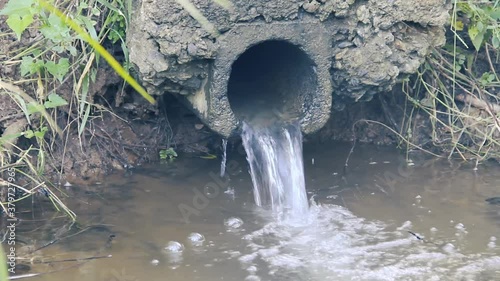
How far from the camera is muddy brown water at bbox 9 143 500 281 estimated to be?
2.73 m

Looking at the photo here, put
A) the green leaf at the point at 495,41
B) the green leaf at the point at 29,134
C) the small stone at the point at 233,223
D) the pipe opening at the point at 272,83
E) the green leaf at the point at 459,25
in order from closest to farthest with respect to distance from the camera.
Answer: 1. the small stone at the point at 233,223
2. the green leaf at the point at 29,134
3. the pipe opening at the point at 272,83
4. the green leaf at the point at 495,41
5. the green leaf at the point at 459,25

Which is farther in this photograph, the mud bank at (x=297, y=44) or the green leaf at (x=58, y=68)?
the green leaf at (x=58, y=68)

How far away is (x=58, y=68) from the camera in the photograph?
10.8 feet

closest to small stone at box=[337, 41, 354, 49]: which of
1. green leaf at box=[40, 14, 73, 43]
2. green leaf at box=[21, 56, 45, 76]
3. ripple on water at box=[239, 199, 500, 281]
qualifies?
ripple on water at box=[239, 199, 500, 281]

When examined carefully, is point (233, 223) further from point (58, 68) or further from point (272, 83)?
point (58, 68)

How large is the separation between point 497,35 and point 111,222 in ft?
7.34

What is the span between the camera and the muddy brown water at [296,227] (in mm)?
2732

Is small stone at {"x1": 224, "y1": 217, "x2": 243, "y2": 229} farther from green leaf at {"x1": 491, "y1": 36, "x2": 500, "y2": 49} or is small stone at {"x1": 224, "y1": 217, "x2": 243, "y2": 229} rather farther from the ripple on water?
green leaf at {"x1": 491, "y1": 36, "x2": 500, "y2": 49}

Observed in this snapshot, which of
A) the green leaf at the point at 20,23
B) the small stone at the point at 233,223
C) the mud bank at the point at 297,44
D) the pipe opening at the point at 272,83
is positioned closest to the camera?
the green leaf at the point at 20,23

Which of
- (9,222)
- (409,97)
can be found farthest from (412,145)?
(9,222)

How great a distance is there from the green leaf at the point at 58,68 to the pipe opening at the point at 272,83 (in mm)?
896

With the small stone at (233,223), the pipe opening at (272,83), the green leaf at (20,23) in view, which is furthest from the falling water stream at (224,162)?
the green leaf at (20,23)

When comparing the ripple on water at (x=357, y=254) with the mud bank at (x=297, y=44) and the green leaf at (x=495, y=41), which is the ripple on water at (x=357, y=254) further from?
the green leaf at (x=495, y=41)

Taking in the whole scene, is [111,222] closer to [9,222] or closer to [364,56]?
[9,222]
